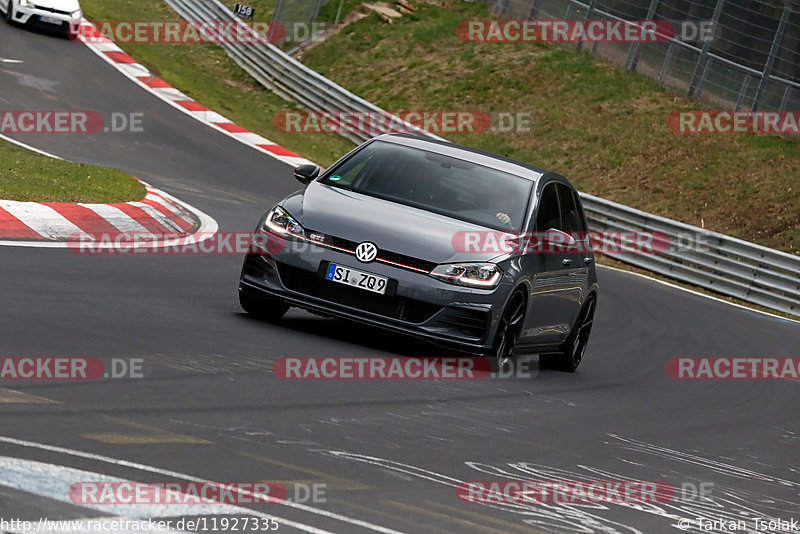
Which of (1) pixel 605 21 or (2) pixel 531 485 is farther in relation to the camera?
(1) pixel 605 21

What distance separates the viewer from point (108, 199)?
14.6m

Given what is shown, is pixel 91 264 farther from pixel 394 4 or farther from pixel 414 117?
pixel 394 4

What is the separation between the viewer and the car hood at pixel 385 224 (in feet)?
30.6

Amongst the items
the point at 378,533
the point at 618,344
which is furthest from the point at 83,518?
the point at 618,344

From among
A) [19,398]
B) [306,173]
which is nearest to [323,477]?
[19,398]

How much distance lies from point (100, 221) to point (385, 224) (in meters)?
4.75

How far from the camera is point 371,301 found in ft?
30.5

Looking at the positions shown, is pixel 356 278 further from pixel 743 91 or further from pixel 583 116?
pixel 583 116

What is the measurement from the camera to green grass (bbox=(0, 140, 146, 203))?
14117mm

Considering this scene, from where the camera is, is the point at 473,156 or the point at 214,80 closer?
the point at 473,156

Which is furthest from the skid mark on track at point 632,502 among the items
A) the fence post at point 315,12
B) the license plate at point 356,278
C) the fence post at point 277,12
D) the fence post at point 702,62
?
the fence post at point 315,12

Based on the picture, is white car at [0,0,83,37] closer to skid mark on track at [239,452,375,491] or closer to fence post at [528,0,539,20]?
fence post at [528,0,539,20]

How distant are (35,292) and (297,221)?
5.90 ft

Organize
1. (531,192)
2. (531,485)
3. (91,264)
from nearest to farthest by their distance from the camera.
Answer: (531,485) → (531,192) → (91,264)
